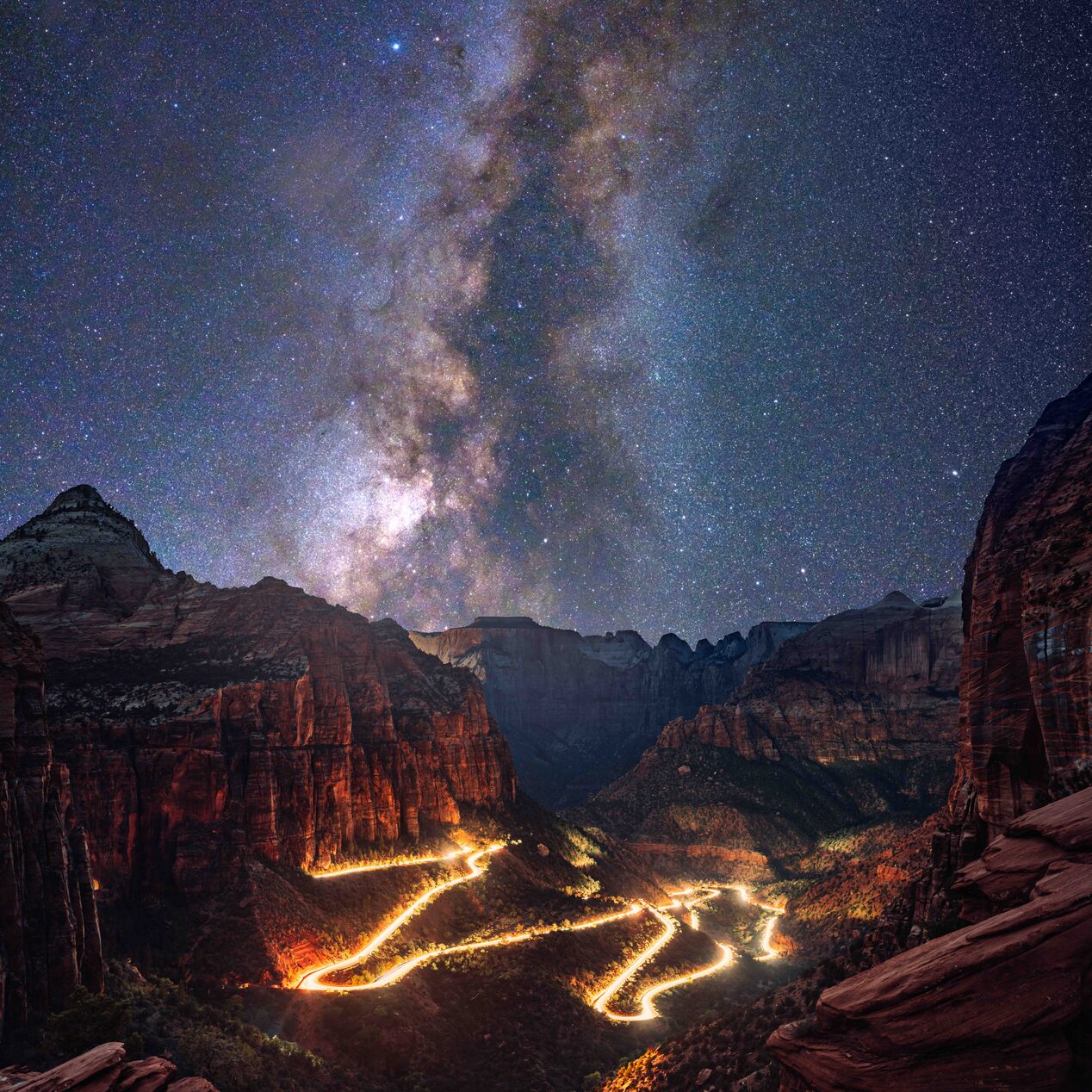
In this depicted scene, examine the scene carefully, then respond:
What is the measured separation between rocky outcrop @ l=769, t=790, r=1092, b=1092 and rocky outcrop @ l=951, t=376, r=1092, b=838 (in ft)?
27.6

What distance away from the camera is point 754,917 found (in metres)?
89.1

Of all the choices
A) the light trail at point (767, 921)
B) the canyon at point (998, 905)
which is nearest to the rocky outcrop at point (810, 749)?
the light trail at point (767, 921)

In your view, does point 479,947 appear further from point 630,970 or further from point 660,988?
point 660,988

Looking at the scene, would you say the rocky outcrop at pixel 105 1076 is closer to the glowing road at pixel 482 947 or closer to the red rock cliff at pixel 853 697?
the glowing road at pixel 482 947

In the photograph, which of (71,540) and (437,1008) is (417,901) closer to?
(437,1008)

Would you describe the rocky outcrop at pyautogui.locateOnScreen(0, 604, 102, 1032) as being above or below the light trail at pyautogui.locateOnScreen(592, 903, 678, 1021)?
above

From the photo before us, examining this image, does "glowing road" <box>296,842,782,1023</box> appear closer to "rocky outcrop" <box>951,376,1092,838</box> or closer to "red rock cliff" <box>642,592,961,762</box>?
"rocky outcrop" <box>951,376,1092,838</box>

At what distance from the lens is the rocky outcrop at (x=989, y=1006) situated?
11539 millimetres

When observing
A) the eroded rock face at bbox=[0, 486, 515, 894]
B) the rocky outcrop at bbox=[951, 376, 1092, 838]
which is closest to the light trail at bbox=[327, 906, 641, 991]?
the eroded rock face at bbox=[0, 486, 515, 894]

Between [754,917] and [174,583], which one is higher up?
[174,583]

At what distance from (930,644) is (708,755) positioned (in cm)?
5946

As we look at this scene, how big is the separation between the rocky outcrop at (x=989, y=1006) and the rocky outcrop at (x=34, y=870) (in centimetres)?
2631

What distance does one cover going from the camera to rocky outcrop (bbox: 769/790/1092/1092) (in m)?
11.5

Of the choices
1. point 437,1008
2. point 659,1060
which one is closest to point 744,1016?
point 659,1060
